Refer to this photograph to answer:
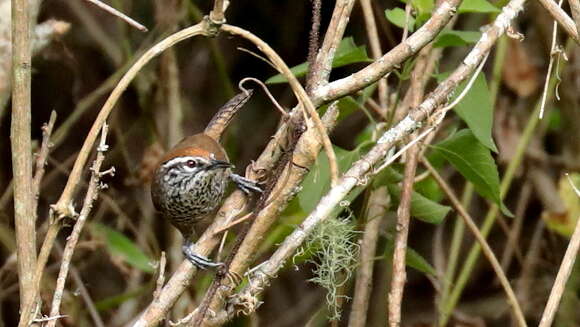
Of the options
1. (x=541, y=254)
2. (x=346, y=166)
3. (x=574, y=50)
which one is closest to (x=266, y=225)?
(x=346, y=166)

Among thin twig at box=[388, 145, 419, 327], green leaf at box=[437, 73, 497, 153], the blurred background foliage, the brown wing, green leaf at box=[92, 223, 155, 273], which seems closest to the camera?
thin twig at box=[388, 145, 419, 327]

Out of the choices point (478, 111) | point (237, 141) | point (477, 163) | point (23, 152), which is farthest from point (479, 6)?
point (237, 141)

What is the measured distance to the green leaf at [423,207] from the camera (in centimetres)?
281

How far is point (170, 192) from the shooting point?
3.45 m

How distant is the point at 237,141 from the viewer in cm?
550

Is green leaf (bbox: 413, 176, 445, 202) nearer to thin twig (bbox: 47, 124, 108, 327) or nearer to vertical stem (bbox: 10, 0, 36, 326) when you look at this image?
thin twig (bbox: 47, 124, 108, 327)

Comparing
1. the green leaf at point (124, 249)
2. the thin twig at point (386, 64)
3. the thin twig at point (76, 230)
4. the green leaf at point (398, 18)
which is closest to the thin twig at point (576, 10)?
the thin twig at point (386, 64)

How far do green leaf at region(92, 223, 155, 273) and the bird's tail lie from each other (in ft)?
2.28

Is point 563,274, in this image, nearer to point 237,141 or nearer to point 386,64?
point 386,64

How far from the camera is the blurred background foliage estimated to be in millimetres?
4262

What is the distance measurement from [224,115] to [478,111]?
1061 mm

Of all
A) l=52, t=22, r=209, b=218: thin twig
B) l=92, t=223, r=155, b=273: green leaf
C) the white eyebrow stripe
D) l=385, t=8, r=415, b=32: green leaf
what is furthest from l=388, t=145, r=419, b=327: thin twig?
l=92, t=223, r=155, b=273: green leaf

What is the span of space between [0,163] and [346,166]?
2705 millimetres

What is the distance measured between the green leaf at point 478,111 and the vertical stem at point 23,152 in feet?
3.84
